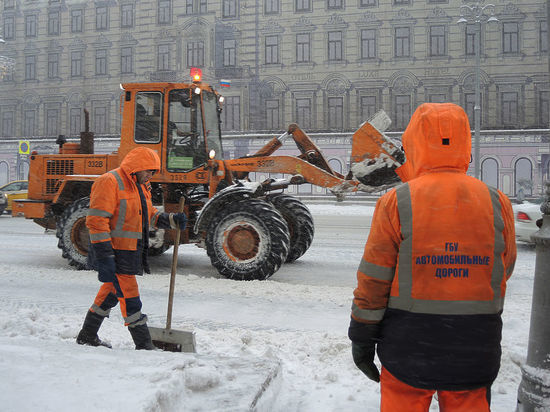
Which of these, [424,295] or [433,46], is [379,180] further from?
[433,46]

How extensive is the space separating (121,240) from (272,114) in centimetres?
3220

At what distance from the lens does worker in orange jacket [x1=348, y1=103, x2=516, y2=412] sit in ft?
7.29

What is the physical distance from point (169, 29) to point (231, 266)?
33.2 metres

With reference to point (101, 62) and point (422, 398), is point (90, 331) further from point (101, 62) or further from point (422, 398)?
point (101, 62)

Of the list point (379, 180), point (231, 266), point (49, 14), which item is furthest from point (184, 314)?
point (49, 14)

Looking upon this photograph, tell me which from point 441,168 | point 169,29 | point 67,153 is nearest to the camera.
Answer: point 441,168

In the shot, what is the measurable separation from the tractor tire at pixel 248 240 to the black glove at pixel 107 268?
3.81 m

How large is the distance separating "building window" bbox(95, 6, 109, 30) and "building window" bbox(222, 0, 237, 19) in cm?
928

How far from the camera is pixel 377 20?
113ft

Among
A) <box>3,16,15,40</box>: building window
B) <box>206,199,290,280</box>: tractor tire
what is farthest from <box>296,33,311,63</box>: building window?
<box>206,199,290,280</box>: tractor tire

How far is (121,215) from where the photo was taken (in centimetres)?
454

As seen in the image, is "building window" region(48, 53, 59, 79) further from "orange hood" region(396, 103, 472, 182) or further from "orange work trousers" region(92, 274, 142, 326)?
"orange hood" region(396, 103, 472, 182)

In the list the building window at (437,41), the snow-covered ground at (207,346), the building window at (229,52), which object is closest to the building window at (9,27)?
the building window at (229,52)

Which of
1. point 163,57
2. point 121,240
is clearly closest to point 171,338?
point 121,240
